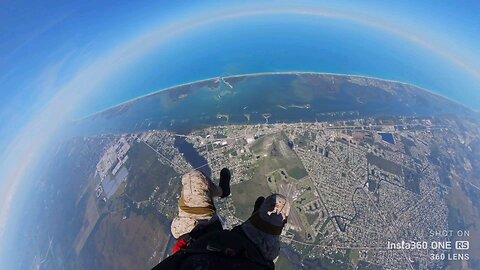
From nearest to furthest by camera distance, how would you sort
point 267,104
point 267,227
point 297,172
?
1. point 267,227
2. point 297,172
3. point 267,104

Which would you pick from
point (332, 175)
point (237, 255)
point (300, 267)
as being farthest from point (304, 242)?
point (237, 255)

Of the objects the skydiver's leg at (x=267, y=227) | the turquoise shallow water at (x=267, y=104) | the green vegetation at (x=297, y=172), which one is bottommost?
the skydiver's leg at (x=267, y=227)

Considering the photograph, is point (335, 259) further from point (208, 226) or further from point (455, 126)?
point (455, 126)

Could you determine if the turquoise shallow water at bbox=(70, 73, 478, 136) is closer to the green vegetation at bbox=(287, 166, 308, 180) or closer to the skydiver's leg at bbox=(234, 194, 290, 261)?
the green vegetation at bbox=(287, 166, 308, 180)

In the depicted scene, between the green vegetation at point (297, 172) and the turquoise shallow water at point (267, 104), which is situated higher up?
the turquoise shallow water at point (267, 104)

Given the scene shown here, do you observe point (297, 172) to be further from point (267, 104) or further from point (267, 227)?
point (267, 227)

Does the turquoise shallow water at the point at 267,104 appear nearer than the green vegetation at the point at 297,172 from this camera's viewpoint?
No

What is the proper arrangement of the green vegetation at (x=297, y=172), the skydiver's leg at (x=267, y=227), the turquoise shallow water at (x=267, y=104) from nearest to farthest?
the skydiver's leg at (x=267, y=227)
the green vegetation at (x=297, y=172)
the turquoise shallow water at (x=267, y=104)

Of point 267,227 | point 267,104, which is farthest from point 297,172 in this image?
point 267,227

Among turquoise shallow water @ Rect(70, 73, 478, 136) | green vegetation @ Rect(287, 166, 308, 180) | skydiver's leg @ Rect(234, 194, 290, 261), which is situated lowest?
skydiver's leg @ Rect(234, 194, 290, 261)

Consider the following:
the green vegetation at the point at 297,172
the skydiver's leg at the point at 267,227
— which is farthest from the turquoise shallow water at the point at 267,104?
the skydiver's leg at the point at 267,227

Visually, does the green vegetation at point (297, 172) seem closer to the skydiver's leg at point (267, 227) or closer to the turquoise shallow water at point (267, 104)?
the turquoise shallow water at point (267, 104)

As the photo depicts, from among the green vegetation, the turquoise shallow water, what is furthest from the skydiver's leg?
the turquoise shallow water
